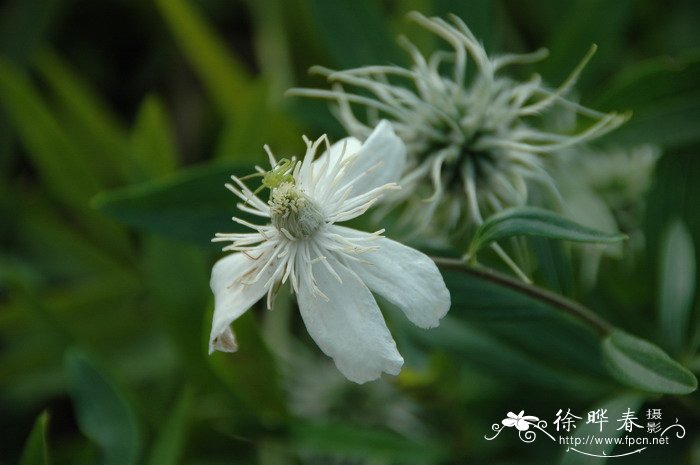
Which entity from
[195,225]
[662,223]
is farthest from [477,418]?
[195,225]

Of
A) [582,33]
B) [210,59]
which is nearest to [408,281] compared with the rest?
[582,33]

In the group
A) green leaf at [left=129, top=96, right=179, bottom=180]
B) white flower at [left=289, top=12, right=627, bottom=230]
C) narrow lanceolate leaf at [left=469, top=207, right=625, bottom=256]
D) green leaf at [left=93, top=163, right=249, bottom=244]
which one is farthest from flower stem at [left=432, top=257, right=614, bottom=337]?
green leaf at [left=129, top=96, right=179, bottom=180]

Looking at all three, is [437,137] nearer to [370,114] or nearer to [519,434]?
[370,114]

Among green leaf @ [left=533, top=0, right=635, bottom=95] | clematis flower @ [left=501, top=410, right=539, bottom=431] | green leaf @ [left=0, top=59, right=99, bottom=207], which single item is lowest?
clematis flower @ [left=501, top=410, right=539, bottom=431]

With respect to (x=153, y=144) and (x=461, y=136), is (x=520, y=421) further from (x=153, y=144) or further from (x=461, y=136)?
(x=153, y=144)

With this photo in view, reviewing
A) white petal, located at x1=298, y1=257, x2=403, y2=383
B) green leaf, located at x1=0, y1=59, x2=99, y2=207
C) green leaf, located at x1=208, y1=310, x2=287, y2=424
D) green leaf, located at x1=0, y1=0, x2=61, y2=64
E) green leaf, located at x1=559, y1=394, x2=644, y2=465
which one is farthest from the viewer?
green leaf, located at x1=0, y1=0, x2=61, y2=64

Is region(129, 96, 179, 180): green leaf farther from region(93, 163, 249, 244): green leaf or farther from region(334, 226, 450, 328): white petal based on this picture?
region(334, 226, 450, 328): white petal
